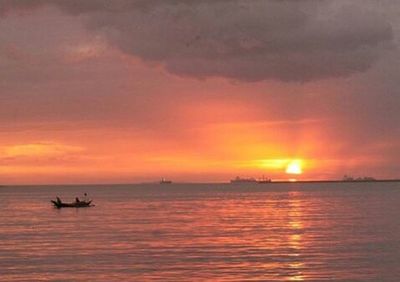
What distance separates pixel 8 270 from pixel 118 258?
8.35 metres

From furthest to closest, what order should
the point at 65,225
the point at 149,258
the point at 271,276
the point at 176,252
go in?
the point at 65,225, the point at 176,252, the point at 149,258, the point at 271,276

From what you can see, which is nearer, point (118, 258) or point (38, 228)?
point (118, 258)

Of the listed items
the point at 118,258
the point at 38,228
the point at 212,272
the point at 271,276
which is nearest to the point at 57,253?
the point at 118,258

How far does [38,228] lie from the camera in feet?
256

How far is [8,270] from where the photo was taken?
40.9 metres

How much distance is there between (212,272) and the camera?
38594 millimetres

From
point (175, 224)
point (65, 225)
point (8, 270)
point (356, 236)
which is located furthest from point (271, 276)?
point (65, 225)

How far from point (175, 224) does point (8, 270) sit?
4099 cm

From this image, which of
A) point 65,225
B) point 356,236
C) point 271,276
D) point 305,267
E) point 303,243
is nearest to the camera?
point 271,276

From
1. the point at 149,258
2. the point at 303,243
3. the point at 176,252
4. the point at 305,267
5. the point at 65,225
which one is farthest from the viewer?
the point at 65,225

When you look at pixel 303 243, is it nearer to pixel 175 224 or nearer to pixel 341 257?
pixel 341 257

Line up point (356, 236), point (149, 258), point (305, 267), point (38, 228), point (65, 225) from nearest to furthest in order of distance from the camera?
point (305, 267), point (149, 258), point (356, 236), point (38, 228), point (65, 225)

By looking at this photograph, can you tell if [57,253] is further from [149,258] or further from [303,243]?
[303,243]

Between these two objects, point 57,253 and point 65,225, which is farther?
point 65,225
